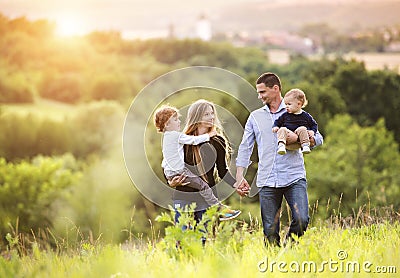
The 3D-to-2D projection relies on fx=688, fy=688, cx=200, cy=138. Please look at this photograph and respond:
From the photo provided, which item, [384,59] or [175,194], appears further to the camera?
[384,59]

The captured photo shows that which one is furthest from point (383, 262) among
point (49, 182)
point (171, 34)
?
point (171, 34)

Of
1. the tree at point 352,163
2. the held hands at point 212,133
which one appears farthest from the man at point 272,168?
the tree at point 352,163

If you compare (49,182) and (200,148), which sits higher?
(200,148)

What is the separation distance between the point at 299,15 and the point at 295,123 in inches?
3078

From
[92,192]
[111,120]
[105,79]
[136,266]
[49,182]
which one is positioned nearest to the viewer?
[136,266]

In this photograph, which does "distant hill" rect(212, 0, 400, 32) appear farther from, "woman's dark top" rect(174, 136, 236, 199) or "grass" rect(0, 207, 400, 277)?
"grass" rect(0, 207, 400, 277)

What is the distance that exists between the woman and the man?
261 mm

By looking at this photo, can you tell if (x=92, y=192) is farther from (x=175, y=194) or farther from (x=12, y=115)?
(x=175, y=194)

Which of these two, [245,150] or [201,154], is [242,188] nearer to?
[245,150]

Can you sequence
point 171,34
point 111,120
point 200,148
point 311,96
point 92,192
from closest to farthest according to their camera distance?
1. point 200,148
2. point 311,96
3. point 92,192
4. point 111,120
5. point 171,34

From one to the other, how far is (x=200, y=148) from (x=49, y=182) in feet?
128

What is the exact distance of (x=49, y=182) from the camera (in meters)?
43.0

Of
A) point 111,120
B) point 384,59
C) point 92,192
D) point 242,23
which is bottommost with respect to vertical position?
point 92,192

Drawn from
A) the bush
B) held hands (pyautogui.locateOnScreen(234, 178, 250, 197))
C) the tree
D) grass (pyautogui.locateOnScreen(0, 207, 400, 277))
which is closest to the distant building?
the bush
